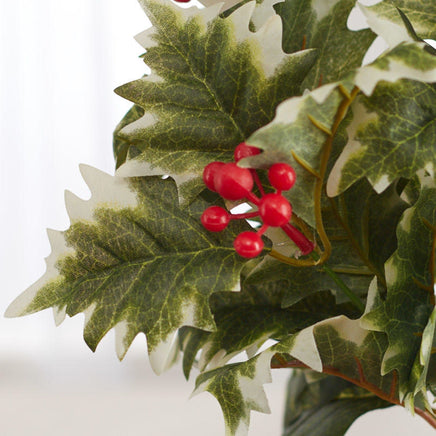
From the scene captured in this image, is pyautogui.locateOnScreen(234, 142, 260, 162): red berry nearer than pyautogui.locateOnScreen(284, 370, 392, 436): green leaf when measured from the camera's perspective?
Yes

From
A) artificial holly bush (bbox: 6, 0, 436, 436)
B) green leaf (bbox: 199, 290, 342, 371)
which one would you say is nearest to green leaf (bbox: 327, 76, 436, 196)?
artificial holly bush (bbox: 6, 0, 436, 436)

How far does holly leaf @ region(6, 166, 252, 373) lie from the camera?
11.1 inches

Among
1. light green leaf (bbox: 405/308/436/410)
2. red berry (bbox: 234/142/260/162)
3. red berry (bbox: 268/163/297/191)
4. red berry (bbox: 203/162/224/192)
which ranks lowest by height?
light green leaf (bbox: 405/308/436/410)

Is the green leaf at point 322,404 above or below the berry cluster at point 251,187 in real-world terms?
below

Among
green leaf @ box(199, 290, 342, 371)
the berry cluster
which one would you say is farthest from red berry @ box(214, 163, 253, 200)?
green leaf @ box(199, 290, 342, 371)

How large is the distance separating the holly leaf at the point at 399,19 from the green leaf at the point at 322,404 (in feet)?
0.77

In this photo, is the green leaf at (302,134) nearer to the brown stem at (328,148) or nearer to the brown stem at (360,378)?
the brown stem at (328,148)

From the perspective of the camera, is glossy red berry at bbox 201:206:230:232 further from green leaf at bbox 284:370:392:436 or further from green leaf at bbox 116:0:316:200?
green leaf at bbox 284:370:392:436

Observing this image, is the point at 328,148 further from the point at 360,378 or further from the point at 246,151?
the point at 360,378

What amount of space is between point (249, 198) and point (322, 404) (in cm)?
28

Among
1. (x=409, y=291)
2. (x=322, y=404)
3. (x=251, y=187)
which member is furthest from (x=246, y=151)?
(x=322, y=404)

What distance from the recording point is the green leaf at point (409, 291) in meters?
0.28

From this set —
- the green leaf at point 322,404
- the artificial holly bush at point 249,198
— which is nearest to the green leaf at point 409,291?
the artificial holly bush at point 249,198

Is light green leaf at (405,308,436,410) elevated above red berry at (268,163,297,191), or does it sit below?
below
